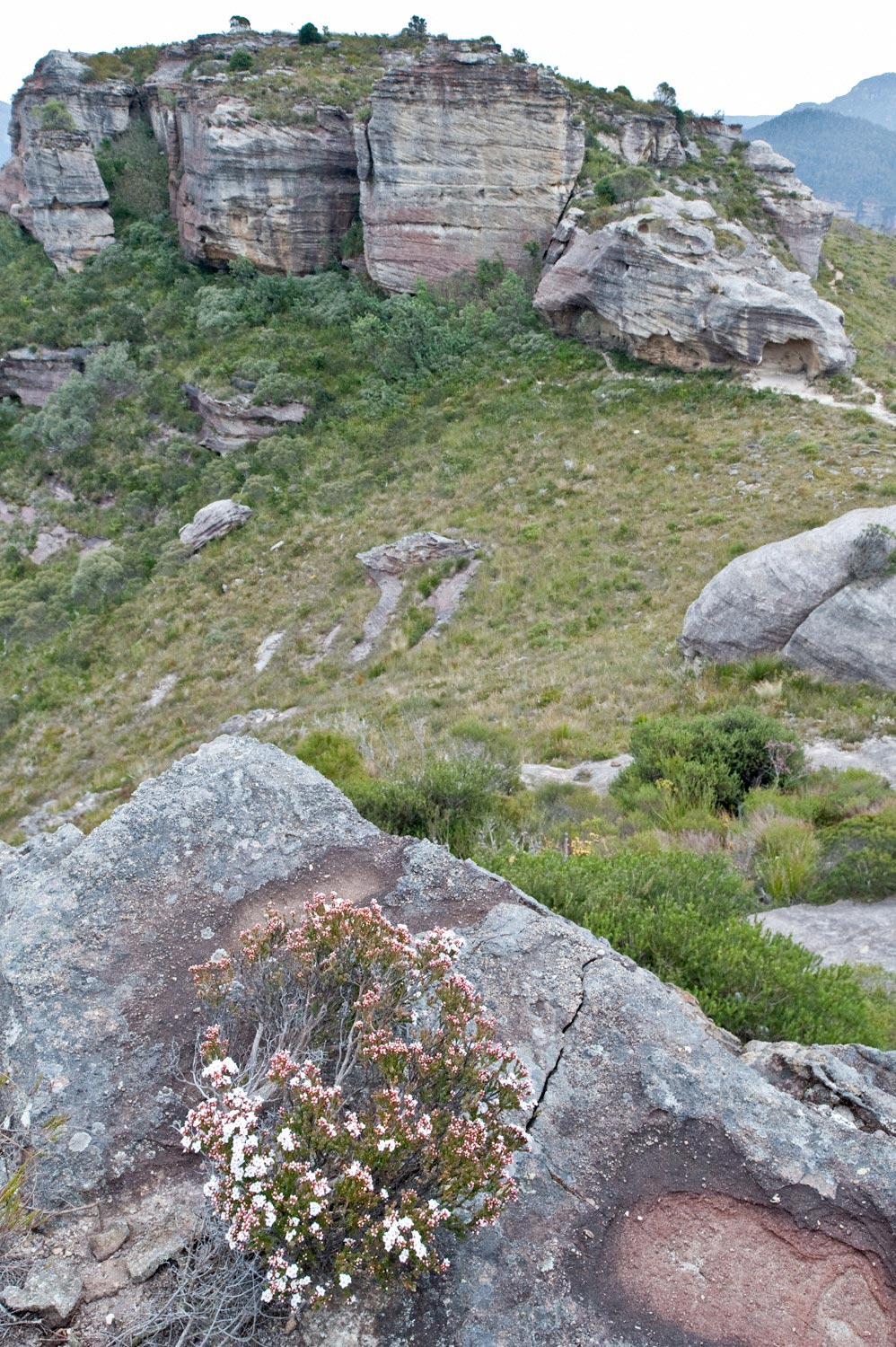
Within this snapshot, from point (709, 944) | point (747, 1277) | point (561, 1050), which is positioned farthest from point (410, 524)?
point (747, 1277)

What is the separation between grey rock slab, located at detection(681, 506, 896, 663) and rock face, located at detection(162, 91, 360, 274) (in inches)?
889

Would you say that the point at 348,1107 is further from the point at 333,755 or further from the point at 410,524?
the point at 410,524

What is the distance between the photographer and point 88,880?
15.9ft

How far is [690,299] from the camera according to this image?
2081 cm

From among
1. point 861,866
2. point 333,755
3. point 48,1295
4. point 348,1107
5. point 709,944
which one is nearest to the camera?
point 48,1295

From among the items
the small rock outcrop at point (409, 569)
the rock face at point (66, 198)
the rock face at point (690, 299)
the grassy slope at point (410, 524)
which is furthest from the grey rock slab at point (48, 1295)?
the rock face at point (66, 198)

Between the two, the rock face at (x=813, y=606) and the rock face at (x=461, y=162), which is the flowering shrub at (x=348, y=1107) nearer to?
the rock face at (x=813, y=606)

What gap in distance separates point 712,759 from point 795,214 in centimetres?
3239

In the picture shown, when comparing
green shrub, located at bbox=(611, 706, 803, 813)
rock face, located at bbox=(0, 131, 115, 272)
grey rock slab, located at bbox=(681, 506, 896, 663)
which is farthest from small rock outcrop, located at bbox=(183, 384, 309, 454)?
green shrub, located at bbox=(611, 706, 803, 813)

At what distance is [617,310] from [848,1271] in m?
23.2

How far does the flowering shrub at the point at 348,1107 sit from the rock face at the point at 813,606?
9.07m

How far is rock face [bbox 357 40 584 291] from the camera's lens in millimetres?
23750

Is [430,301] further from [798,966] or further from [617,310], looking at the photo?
[798,966]

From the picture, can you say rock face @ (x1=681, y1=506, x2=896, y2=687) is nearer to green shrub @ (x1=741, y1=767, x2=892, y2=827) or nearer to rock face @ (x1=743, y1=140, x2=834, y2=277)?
green shrub @ (x1=741, y1=767, x2=892, y2=827)
